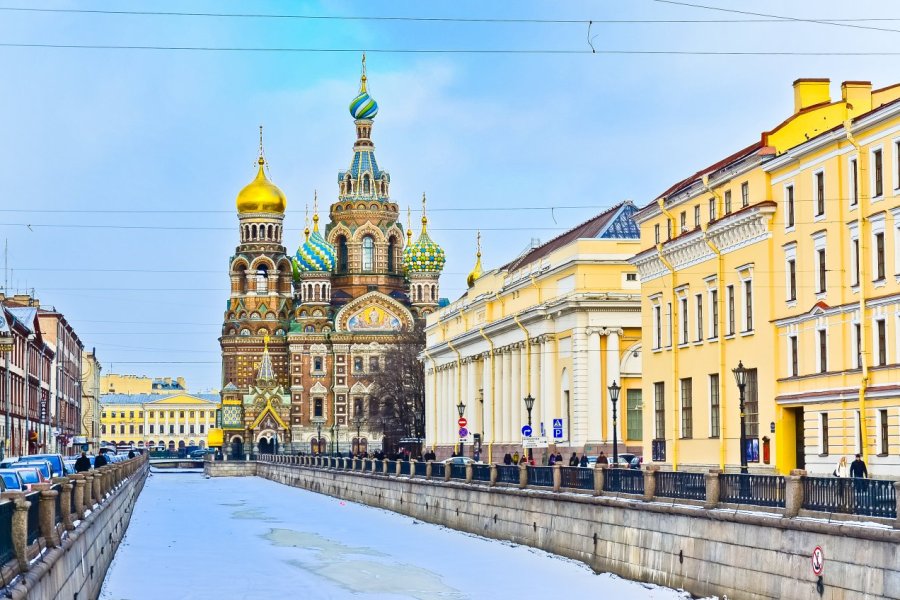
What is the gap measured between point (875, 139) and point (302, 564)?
1767 cm

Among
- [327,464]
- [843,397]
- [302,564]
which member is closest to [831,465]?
[843,397]

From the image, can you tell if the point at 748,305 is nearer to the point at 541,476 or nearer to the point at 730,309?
the point at 730,309

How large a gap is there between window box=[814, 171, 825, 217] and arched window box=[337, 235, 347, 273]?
119885 millimetres

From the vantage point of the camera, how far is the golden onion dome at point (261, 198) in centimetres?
15938

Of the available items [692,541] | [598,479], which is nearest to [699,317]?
[598,479]

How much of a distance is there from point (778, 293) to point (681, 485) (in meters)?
14.4

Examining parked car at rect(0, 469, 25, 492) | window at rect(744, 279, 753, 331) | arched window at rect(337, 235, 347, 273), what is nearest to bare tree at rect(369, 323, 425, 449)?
arched window at rect(337, 235, 347, 273)

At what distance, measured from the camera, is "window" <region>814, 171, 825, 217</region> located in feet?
132

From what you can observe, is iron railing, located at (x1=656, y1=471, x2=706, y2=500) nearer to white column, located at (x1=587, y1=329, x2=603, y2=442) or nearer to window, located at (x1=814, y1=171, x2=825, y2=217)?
window, located at (x1=814, y1=171, x2=825, y2=217)

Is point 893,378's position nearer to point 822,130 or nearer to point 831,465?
point 831,465

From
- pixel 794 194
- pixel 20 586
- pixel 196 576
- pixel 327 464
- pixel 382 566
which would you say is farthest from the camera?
pixel 327 464

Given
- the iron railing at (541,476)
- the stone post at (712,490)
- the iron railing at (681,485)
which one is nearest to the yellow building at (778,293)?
the iron railing at (541,476)

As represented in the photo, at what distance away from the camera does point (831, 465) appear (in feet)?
129

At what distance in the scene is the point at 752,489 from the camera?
25.9 meters
